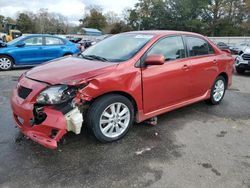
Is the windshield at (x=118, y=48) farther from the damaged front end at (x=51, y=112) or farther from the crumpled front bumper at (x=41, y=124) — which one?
the crumpled front bumper at (x=41, y=124)

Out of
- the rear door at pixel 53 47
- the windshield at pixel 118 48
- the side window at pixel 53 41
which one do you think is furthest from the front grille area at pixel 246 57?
the side window at pixel 53 41

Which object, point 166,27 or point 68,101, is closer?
point 68,101

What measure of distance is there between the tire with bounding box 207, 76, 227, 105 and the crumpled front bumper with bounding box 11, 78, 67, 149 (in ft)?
11.4

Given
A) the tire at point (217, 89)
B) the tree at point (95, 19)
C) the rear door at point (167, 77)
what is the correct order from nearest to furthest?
1. the rear door at point (167, 77)
2. the tire at point (217, 89)
3. the tree at point (95, 19)

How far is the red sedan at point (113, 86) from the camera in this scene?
119 inches

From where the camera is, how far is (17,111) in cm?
322

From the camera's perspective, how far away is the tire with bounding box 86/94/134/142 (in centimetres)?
325

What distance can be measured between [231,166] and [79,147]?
76.9 inches

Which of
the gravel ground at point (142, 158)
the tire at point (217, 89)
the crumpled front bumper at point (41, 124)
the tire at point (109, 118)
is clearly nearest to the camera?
the gravel ground at point (142, 158)

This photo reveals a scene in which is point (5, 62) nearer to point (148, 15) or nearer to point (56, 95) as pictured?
point (56, 95)

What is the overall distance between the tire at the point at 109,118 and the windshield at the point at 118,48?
653 mm

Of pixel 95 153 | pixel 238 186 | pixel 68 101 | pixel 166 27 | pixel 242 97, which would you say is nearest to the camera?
pixel 238 186

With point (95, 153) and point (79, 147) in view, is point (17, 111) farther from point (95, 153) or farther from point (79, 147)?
point (95, 153)

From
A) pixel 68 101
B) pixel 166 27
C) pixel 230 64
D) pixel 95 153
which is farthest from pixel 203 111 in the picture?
pixel 166 27
